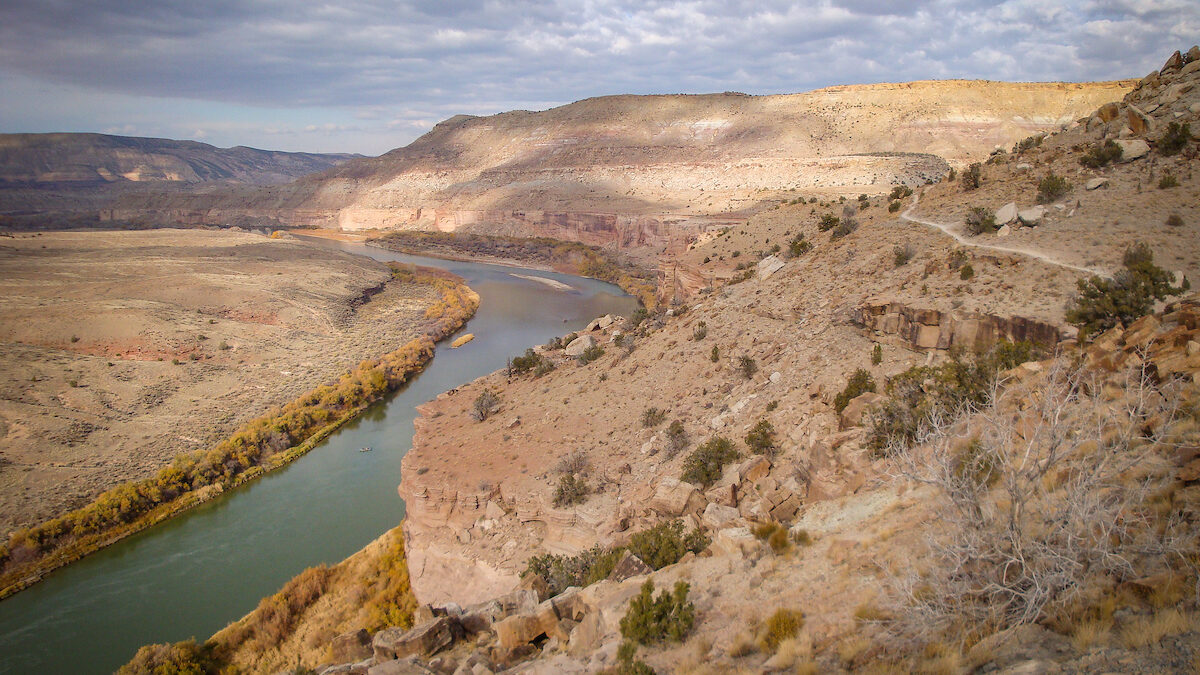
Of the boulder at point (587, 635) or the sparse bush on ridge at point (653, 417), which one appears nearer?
the boulder at point (587, 635)

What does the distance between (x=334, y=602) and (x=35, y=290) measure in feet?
127

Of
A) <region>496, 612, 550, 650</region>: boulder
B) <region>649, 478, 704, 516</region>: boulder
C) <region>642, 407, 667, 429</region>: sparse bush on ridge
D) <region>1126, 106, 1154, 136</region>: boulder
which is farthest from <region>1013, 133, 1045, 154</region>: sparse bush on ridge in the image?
<region>496, 612, 550, 650</region>: boulder

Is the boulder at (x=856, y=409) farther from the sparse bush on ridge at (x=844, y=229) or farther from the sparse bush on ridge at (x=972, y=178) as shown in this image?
the sparse bush on ridge at (x=844, y=229)

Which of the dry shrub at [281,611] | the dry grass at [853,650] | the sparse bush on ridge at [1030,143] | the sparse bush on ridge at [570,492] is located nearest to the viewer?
the dry grass at [853,650]

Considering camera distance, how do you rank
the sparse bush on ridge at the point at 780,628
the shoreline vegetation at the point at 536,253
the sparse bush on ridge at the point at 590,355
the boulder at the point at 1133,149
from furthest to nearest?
1. the shoreline vegetation at the point at 536,253
2. the sparse bush on ridge at the point at 590,355
3. the boulder at the point at 1133,149
4. the sparse bush on ridge at the point at 780,628

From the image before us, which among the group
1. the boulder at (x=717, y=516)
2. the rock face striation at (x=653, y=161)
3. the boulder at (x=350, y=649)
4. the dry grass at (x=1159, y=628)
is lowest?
the boulder at (x=350, y=649)

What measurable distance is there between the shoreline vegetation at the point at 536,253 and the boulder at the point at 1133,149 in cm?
3184

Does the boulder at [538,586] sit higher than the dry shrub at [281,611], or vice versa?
the boulder at [538,586]

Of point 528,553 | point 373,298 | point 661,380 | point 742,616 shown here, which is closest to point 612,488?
point 528,553

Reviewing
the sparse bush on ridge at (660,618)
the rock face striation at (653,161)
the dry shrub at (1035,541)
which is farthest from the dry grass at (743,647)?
the rock face striation at (653,161)

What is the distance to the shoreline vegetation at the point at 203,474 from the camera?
18438 mm

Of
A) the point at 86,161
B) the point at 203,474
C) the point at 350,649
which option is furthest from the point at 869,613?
the point at 86,161

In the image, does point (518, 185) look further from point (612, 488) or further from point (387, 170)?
point (612, 488)

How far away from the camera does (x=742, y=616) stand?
7301mm
